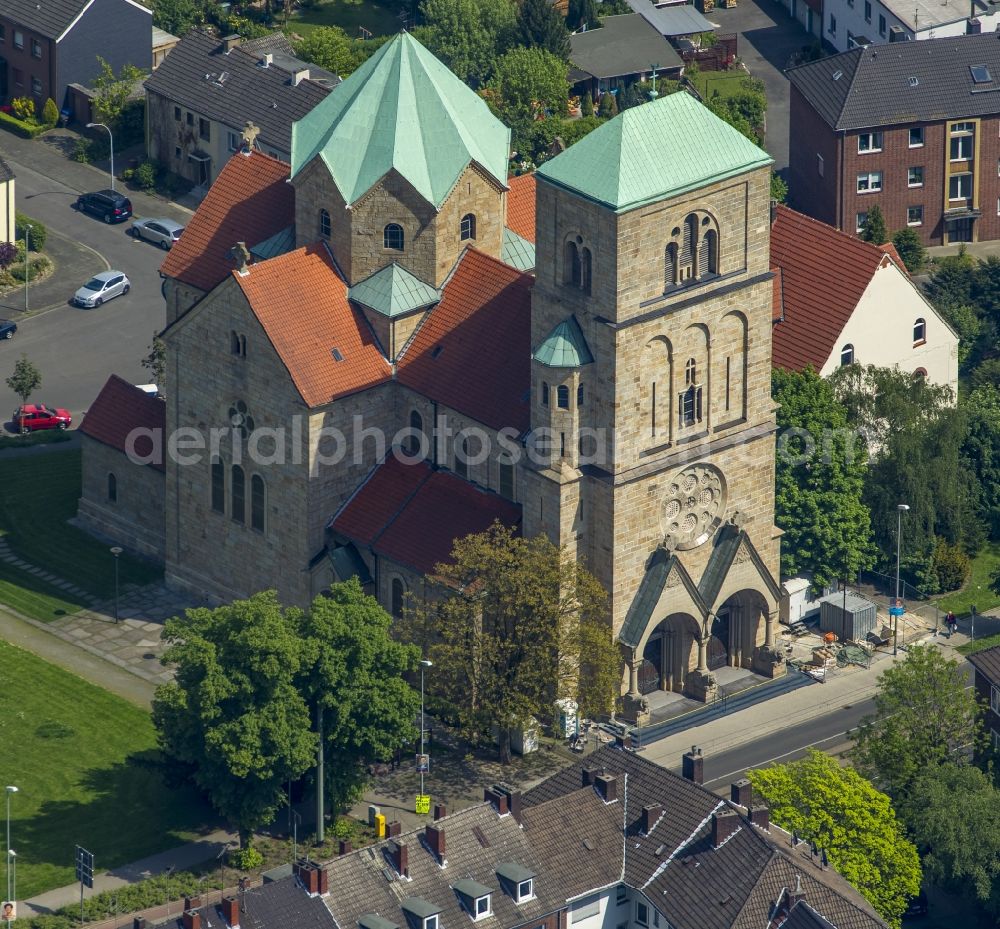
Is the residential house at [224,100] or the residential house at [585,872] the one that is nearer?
the residential house at [585,872]

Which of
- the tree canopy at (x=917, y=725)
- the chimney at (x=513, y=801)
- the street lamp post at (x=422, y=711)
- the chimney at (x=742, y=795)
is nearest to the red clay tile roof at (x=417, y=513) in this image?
the street lamp post at (x=422, y=711)

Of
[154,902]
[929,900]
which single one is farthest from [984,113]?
[154,902]

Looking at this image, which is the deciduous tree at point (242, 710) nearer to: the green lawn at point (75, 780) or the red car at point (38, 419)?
the green lawn at point (75, 780)

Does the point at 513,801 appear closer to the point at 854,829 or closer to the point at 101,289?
the point at 854,829

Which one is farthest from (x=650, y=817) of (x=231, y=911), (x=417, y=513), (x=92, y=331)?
(x=92, y=331)

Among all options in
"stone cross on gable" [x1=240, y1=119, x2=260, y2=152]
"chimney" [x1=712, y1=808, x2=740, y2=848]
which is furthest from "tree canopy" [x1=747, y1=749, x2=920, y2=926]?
"stone cross on gable" [x1=240, y1=119, x2=260, y2=152]

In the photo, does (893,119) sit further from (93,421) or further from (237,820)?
(237,820)

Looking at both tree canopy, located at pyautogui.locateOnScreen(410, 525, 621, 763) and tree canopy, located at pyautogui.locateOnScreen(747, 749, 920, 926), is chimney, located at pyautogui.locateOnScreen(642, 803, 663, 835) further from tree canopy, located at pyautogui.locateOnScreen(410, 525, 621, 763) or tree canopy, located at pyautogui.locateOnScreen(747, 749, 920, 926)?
tree canopy, located at pyautogui.locateOnScreen(410, 525, 621, 763)
